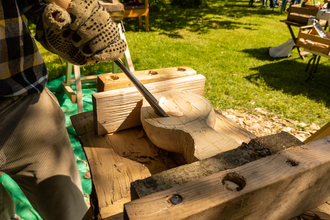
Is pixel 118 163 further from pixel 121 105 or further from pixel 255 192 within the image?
pixel 255 192

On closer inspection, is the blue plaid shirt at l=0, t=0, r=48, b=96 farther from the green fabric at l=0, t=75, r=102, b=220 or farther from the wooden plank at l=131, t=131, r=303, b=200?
the green fabric at l=0, t=75, r=102, b=220

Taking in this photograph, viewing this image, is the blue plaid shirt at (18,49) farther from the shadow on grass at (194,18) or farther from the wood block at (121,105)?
the shadow on grass at (194,18)

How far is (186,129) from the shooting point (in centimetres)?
105

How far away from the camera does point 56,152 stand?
50.3 inches

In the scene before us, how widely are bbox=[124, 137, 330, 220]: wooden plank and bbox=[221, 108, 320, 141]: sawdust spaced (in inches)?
88.1

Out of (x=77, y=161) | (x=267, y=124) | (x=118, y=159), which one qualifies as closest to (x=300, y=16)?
(x=267, y=124)

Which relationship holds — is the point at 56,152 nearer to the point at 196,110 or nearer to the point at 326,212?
the point at 196,110

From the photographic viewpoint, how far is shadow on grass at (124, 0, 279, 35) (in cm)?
723

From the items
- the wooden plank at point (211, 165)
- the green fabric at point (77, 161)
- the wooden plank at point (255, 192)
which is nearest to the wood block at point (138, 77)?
the wooden plank at point (211, 165)

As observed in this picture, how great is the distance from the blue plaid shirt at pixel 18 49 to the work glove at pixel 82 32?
4.6 inches

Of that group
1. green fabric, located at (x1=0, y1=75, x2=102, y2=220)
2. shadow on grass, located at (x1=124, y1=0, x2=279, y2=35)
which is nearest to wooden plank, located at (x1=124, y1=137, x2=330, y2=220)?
green fabric, located at (x1=0, y1=75, x2=102, y2=220)

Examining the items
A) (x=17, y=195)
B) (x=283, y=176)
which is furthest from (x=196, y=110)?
(x=17, y=195)

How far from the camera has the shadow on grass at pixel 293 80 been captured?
390 cm

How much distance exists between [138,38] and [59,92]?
3176mm
